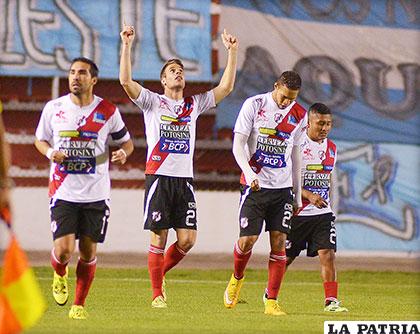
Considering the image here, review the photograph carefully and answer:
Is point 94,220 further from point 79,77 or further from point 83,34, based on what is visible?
point 83,34

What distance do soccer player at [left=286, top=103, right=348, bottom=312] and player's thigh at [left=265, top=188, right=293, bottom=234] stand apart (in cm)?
58

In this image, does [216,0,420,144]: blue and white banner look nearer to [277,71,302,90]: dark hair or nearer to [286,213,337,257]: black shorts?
[286,213,337,257]: black shorts

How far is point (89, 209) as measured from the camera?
37.6 feet

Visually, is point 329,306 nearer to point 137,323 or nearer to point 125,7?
point 137,323

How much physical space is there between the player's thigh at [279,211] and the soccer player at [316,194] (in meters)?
0.58

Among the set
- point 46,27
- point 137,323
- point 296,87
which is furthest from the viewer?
point 46,27

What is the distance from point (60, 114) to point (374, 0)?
1134 centimetres

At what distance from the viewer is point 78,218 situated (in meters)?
11.5

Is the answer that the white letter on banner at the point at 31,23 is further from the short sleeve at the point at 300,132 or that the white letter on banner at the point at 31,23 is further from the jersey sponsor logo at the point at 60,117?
the jersey sponsor logo at the point at 60,117

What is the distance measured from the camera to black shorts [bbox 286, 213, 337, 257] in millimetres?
13219

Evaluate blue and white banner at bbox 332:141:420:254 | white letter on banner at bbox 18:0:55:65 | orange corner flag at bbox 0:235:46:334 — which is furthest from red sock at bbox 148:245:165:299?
blue and white banner at bbox 332:141:420:254

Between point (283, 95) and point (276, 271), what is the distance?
159 cm

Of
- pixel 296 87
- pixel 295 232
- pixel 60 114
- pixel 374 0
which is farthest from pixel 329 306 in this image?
pixel 374 0

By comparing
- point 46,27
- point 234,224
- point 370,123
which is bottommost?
point 234,224
